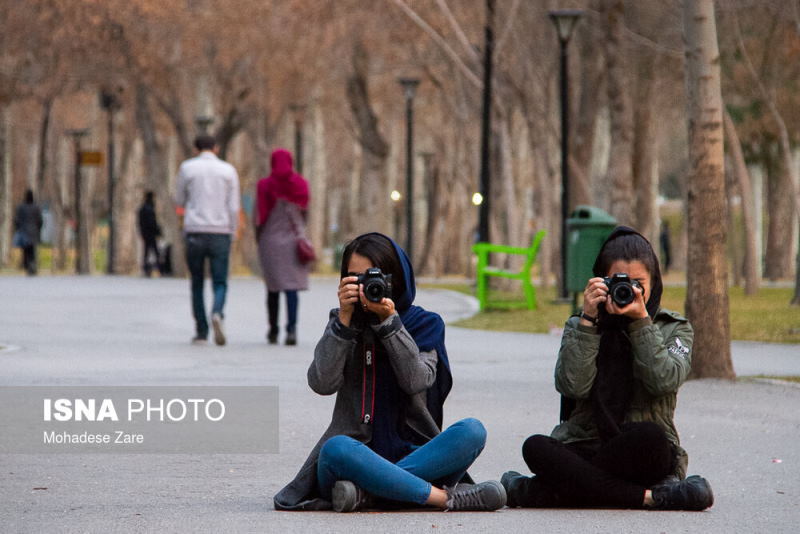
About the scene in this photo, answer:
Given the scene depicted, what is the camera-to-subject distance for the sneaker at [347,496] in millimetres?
6637

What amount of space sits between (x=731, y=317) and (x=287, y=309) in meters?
8.12

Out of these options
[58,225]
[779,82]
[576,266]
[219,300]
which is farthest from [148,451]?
[58,225]

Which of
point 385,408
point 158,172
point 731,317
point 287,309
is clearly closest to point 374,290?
point 385,408

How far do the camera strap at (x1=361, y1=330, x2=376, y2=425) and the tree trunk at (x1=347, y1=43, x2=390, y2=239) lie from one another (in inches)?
1265

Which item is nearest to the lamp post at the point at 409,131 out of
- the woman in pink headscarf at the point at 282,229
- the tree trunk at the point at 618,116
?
the tree trunk at the point at 618,116

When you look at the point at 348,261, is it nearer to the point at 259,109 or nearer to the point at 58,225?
the point at 259,109

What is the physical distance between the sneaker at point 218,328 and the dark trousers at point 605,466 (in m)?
9.19

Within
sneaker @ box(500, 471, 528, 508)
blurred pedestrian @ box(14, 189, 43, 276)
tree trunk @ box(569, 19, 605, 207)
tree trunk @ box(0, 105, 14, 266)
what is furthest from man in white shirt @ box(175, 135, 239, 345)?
tree trunk @ box(0, 105, 14, 266)

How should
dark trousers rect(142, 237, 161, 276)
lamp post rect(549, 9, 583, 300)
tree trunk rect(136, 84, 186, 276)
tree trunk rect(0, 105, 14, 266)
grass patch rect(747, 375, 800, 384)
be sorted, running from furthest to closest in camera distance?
tree trunk rect(0, 105, 14, 266), dark trousers rect(142, 237, 161, 276), tree trunk rect(136, 84, 186, 276), lamp post rect(549, 9, 583, 300), grass patch rect(747, 375, 800, 384)

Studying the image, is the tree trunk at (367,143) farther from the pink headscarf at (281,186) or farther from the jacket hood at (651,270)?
the jacket hood at (651,270)

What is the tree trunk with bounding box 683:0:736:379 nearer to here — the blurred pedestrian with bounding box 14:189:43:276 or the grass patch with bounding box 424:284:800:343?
the grass patch with bounding box 424:284:800:343

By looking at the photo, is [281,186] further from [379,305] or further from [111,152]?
[111,152]

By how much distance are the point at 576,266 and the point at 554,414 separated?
34.4 feet

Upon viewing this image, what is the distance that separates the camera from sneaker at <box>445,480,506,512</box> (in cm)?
673
